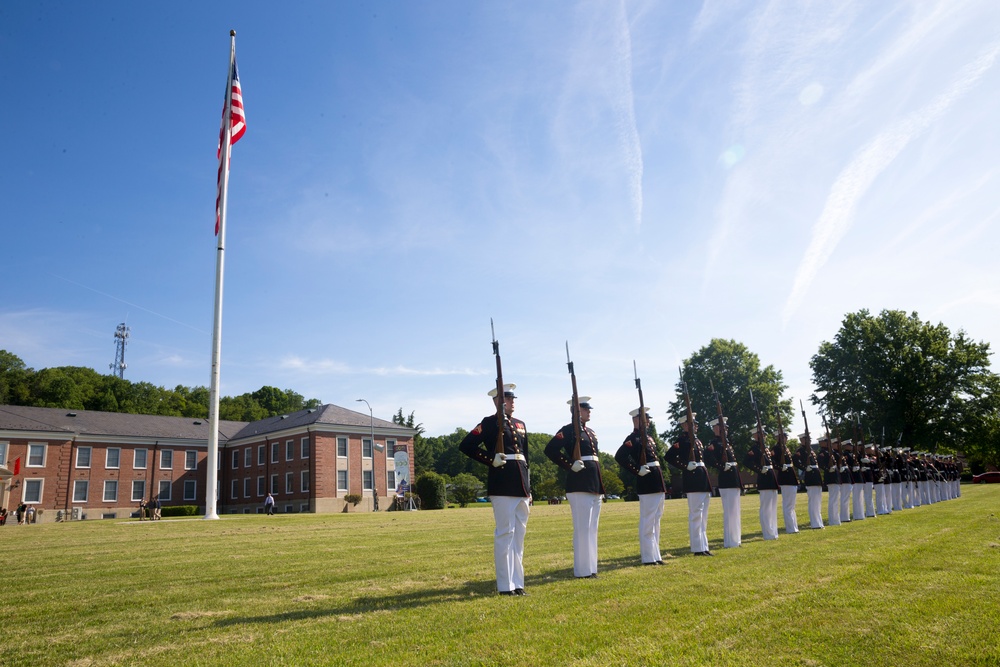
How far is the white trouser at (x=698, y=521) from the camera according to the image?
11.6 meters

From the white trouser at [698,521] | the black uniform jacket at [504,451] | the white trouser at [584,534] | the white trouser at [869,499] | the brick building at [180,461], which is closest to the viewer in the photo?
the black uniform jacket at [504,451]

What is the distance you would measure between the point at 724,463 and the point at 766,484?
2.19 metres

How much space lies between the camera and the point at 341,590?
8.47 metres

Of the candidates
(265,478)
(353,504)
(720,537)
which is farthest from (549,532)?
(265,478)

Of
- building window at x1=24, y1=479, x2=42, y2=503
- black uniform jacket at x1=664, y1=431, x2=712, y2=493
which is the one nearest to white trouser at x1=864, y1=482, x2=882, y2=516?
black uniform jacket at x1=664, y1=431, x2=712, y2=493

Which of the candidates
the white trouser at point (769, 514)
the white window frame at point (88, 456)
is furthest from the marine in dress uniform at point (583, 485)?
the white window frame at point (88, 456)

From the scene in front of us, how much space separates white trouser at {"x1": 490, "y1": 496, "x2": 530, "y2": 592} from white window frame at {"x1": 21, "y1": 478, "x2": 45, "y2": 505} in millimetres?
60656

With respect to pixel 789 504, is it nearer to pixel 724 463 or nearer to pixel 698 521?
pixel 724 463

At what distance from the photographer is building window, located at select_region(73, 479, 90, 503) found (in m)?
57.4

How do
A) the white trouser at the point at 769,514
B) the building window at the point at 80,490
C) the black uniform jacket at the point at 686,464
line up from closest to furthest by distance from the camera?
1. the black uniform jacket at the point at 686,464
2. the white trouser at the point at 769,514
3. the building window at the point at 80,490

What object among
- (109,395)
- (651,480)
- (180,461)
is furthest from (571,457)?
(109,395)

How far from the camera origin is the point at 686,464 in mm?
12320

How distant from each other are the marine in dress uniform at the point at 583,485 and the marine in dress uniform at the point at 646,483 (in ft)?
3.77

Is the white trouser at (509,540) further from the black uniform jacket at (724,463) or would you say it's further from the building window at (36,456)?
the building window at (36,456)
